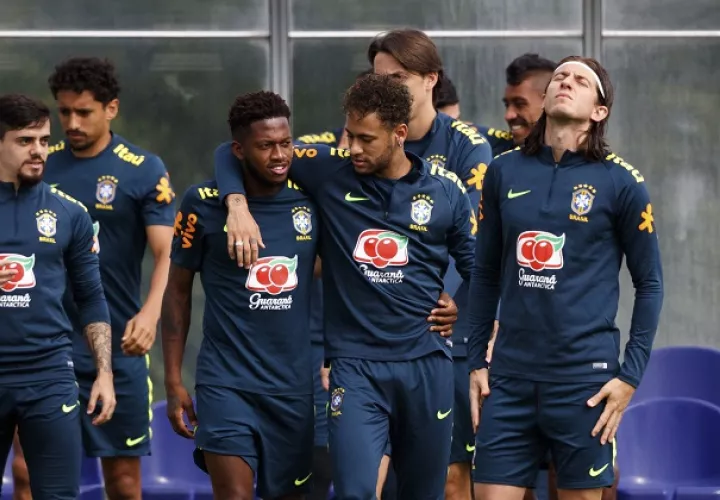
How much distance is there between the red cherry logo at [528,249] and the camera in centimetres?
749

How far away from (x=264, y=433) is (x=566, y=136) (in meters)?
1.82

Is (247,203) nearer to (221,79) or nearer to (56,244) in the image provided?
(56,244)

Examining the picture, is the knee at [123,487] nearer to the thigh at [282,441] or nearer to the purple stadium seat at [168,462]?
the purple stadium seat at [168,462]

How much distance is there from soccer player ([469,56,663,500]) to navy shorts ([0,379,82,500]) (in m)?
1.94

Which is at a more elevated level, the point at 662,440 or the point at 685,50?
the point at 685,50

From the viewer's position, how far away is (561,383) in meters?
7.43

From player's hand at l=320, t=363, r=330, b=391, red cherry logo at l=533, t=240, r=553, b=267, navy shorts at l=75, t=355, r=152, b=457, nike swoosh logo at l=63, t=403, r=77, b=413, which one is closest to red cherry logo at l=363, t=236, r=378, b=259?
red cherry logo at l=533, t=240, r=553, b=267

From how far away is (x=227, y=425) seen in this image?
26.1ft

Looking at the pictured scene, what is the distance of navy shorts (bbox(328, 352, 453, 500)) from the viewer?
777 centimetres

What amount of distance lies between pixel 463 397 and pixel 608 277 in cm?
173

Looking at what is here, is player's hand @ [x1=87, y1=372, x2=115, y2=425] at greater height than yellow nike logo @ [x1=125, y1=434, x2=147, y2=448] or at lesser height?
greater

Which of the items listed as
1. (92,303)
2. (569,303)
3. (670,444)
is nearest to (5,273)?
(92,303)

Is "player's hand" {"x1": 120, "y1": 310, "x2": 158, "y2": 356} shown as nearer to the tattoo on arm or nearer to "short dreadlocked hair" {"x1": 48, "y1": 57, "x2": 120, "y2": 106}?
the tattoo on arm

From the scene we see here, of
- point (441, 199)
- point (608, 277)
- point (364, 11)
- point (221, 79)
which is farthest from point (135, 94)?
point (608, 277)
